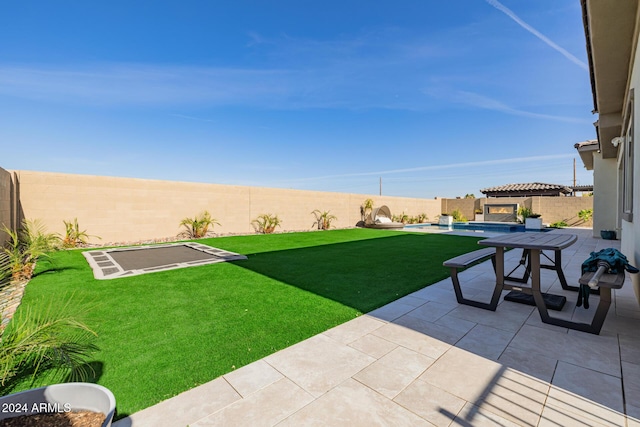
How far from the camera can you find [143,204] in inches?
425

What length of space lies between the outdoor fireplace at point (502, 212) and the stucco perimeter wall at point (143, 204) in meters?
17.3

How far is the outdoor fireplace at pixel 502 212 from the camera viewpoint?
22766mm

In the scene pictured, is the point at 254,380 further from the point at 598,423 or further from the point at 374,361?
the point at 598,423

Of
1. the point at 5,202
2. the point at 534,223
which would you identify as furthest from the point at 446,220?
the point at 5,202

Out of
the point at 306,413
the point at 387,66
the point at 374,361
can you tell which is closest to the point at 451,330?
the point at 374,361

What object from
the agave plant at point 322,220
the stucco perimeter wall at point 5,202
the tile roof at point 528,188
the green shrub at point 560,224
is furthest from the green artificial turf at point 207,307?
the tile roof at point 528,188

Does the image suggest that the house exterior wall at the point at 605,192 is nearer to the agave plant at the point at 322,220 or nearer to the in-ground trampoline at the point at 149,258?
the agave plant at the point at 322,220

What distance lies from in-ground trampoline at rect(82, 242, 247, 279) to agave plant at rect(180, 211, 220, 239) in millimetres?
2205

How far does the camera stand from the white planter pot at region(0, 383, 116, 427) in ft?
4.69

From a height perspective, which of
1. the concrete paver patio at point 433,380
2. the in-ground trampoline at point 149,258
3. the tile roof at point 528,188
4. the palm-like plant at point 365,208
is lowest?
the concrete paver patio at point 433,380

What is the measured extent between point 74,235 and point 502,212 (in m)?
28.5

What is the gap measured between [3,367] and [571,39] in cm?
1110

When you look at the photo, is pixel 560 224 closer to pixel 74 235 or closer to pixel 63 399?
pixel 63 399

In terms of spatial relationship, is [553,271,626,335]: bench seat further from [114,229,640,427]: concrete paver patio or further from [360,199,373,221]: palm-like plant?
[360,199,373,221]: palm-like plant
